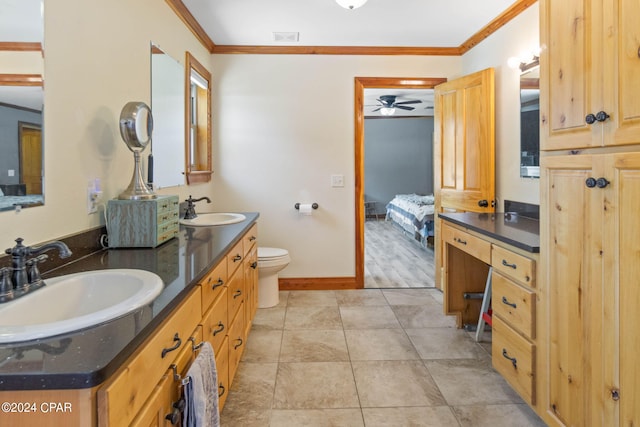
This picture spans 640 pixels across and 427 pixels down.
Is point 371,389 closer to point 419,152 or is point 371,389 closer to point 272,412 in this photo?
point 272,412

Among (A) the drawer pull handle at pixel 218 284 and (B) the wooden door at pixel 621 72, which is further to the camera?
(A) the drawer pull handle at pixel 218 284

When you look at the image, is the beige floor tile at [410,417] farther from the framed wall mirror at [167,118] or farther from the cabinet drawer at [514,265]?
the framed wall mirror at [167,118]

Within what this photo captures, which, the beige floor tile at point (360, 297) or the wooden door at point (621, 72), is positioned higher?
the wooden door at point (621, 72)

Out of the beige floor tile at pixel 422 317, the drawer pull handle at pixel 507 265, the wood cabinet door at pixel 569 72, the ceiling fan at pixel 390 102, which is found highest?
the ceiling fan at pixel 390 102

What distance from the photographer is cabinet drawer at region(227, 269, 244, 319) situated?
195 cm

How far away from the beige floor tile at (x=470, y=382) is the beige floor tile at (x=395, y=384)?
0.21 feet

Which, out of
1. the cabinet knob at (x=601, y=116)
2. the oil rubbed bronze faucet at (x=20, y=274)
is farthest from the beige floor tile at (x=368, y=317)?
the oil rubbed bronze faucet at (x=20, y=274)

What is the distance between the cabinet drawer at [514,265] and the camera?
68.7 inches

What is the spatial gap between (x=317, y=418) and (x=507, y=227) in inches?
59.5

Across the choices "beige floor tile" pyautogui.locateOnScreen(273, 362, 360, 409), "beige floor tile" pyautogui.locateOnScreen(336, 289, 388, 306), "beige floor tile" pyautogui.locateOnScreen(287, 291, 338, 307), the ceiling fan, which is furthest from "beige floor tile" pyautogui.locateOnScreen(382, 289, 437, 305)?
the ceiling fan

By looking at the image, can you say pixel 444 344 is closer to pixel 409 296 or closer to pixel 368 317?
pixel 368 317

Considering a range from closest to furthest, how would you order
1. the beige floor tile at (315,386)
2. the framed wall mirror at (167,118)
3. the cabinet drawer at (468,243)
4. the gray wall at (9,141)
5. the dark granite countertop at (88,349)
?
the dark granite countertop at (88,349)
the gray wall at (9,141)
the beige floor tile at (315,386)
the cabinet drawer at (468,243)
the framed wall mirror at (167,118)

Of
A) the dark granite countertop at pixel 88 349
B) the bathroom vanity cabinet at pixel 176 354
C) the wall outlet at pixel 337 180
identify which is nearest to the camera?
the dark granite countertop at pixel 88 349

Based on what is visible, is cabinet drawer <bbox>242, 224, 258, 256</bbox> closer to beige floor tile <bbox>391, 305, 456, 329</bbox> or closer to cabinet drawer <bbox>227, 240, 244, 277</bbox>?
cabinet drawer <bbox>227, 240, 244, 277</bbox>
